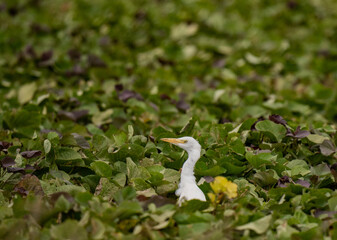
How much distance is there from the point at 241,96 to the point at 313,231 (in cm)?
319

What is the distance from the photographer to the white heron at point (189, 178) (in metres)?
3.47

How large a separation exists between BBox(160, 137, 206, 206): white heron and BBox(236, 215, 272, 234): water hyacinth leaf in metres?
0.42

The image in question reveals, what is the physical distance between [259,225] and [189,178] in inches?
23.5

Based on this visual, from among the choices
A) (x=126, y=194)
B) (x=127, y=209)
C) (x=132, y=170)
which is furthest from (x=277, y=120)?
(x=127, y=209)

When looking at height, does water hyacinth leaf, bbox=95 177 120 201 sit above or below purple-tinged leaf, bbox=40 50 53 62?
above

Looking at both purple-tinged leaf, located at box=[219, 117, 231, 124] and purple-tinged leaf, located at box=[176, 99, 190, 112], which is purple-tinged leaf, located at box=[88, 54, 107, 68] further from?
purple-tinged leaf, located at box=[219, 117, 231, 124]

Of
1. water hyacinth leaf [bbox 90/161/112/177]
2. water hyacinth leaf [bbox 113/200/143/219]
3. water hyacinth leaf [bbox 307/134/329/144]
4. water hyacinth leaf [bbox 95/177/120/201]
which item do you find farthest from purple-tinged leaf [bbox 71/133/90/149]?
water hyacinth leaf [bbox 307/134/329/144]

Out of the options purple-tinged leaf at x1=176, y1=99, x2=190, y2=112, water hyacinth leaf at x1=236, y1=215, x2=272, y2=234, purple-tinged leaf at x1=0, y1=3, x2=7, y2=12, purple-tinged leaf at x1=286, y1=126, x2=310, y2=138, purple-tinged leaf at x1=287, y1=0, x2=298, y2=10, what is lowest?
purple-tinged leaf at x1=0, y1=3, x2=7, y2=12

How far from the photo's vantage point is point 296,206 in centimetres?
358

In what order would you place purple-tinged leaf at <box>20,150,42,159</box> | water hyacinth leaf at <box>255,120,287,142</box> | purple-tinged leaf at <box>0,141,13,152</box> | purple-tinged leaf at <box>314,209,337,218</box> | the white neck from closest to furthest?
purple-tinged leaf at <box>314,209,337,218</box> < the white neck < purple-tinged leaf at <box>20,150,42,159</box> < purple-tinged leaf at <box>0,141,13,152</box> < water hyacinth leaf at <box>255,120,287,142</box>

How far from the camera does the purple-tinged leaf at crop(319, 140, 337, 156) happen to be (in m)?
4.23

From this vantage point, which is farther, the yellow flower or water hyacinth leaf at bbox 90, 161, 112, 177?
water hyacinth leaf at bbox 90, 161, 112, 177

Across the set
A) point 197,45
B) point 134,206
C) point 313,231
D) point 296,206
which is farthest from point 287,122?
point 197,45

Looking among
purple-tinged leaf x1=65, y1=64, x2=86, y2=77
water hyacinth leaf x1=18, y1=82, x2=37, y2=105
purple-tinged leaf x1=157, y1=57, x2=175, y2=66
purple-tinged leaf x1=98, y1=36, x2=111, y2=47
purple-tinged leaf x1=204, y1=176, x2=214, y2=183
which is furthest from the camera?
purple-tinged leaf x1=98, y1=36, x2=111, y2=47
